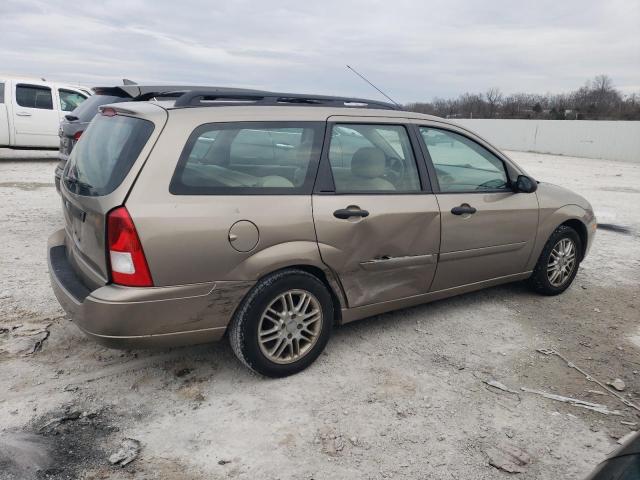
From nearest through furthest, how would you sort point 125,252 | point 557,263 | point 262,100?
point 125,252, point 262,100, point 557,263

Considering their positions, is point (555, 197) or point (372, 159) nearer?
point (372, 159)

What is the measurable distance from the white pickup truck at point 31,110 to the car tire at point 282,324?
38.5 ft

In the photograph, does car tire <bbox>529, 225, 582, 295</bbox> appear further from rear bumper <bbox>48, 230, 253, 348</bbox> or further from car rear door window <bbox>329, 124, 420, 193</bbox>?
rear bumper <bbox>48, 230, 253, 348</bbox>

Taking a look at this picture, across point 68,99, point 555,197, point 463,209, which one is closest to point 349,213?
point 463,209

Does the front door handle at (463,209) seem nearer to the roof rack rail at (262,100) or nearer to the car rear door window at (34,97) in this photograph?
the roof rack rail at (262,100)

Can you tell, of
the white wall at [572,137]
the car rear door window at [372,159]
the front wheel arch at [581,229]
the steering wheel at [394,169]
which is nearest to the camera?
the car rear door window at [372,159]

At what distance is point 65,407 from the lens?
290cm

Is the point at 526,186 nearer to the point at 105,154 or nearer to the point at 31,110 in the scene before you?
the point at 105,154

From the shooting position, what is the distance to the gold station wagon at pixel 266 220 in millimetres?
2775

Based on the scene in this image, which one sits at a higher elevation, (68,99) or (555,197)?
(68,99)

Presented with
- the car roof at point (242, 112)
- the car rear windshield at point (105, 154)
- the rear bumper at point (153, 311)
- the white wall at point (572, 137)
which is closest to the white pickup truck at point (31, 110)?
the car rear windshield at point (105, 154)

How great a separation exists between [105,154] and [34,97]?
467 inches

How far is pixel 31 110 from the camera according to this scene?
12852 millimetres

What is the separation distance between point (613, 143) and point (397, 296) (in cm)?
2666
